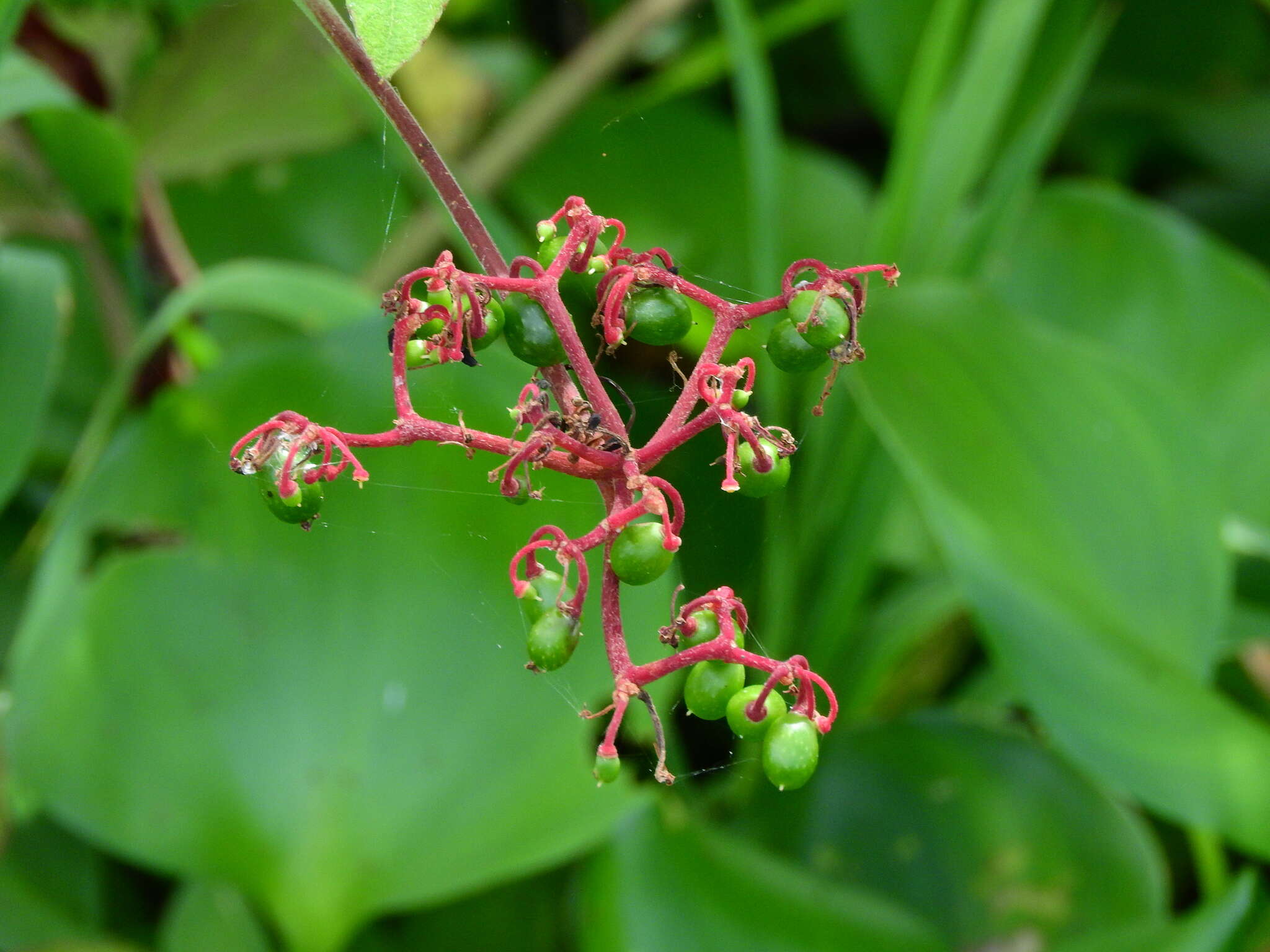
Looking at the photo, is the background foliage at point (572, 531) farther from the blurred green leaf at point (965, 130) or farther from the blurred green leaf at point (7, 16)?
the blurred green leaf at point (7, 16)

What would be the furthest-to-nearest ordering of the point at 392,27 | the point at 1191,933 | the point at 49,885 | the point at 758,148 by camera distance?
the point at 758,148
the point at 49,885
the point at 1191,933
the point at 392,27

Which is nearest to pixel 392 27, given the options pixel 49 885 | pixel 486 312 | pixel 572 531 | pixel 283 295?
pixel 486 312

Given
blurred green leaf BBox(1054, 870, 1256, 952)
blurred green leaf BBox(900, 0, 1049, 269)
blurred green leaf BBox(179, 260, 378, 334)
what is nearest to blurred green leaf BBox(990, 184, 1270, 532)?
blurred green leaf BBox(900, 0, 1049, 269)

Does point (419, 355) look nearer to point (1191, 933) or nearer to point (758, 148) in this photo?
point (1191, 933)

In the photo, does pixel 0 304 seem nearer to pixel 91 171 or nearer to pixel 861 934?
pixel 91 171

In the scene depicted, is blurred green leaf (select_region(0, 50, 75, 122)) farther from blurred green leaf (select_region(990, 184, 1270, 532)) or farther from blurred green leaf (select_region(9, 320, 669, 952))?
blurred green leaf (select_region(990, 184, 1270, 532))

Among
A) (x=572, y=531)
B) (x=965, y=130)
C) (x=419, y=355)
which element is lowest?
(x=572, y=531)

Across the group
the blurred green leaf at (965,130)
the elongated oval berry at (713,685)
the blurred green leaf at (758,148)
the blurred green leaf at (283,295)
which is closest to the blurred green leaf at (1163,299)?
the blurred green leaf at (965,130)
